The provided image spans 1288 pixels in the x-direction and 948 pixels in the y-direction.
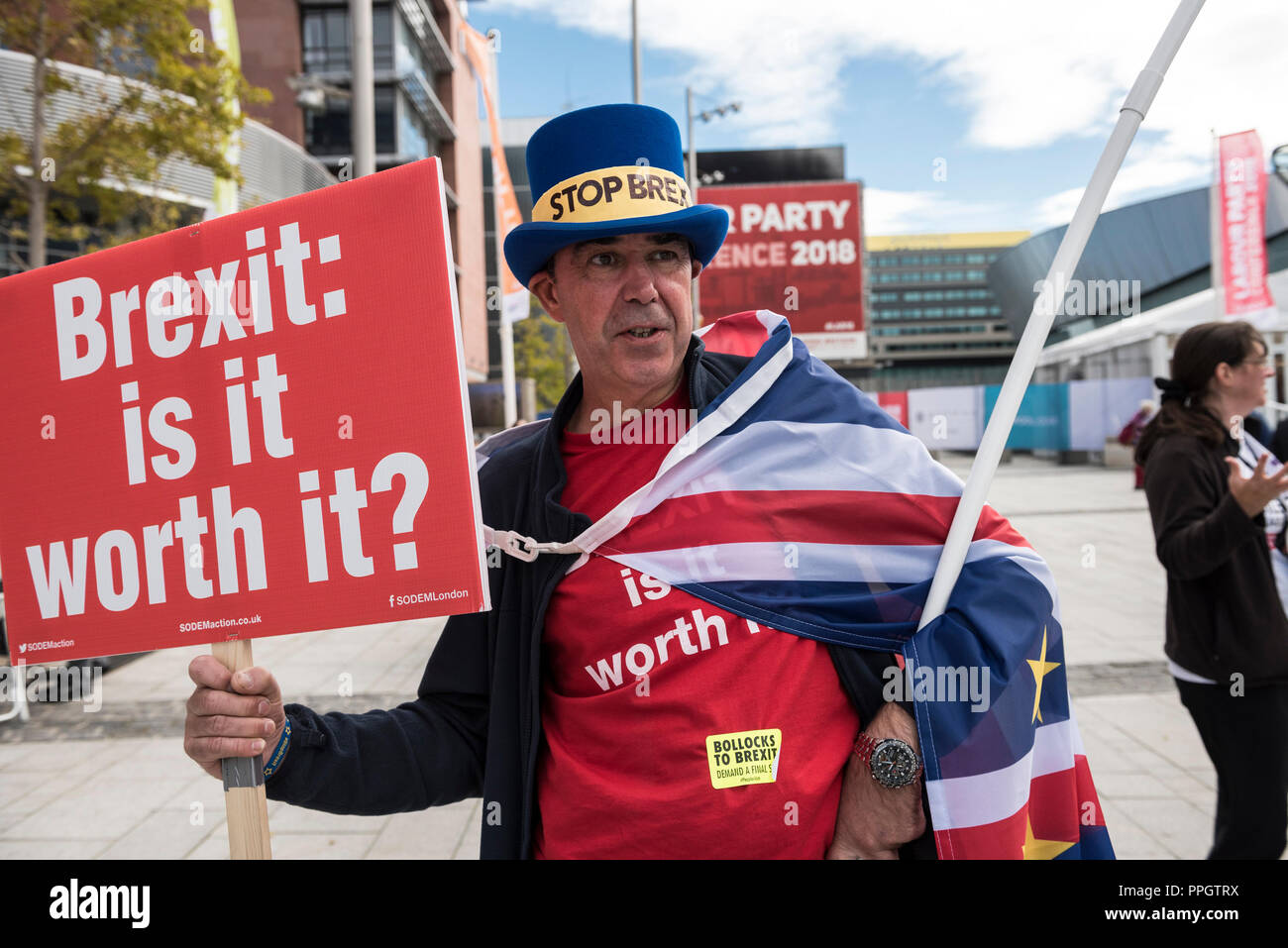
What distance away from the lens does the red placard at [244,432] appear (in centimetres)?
146

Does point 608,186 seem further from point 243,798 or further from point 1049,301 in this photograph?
point 243,798

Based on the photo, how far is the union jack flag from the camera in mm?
1461

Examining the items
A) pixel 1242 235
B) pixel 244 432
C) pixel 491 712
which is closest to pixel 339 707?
pixel 491 712

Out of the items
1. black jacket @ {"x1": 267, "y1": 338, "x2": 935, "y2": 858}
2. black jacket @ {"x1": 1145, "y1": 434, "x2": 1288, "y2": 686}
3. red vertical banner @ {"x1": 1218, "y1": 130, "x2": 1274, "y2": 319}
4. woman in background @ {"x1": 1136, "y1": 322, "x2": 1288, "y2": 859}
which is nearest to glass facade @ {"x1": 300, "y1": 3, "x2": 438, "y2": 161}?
red vertical banner @ {"x1": 1218, "y1": 130, "x2": 1274, "y2": 319}

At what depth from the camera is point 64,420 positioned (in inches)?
63.3

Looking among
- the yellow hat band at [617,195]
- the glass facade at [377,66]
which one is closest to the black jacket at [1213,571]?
the yellow hat band at [617,195]

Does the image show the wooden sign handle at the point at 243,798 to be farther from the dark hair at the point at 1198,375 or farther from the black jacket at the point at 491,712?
the dark hair at the point at 1198,375

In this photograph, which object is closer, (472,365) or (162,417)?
(162,417)

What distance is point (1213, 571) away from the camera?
2.75 m

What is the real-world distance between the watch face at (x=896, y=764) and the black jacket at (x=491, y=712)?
0.09m

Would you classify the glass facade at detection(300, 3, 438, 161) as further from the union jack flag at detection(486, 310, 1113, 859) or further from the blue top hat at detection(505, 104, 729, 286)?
the union jack flag at detection(486, 310, 1113, 859)

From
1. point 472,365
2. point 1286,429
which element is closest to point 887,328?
point 472,365
